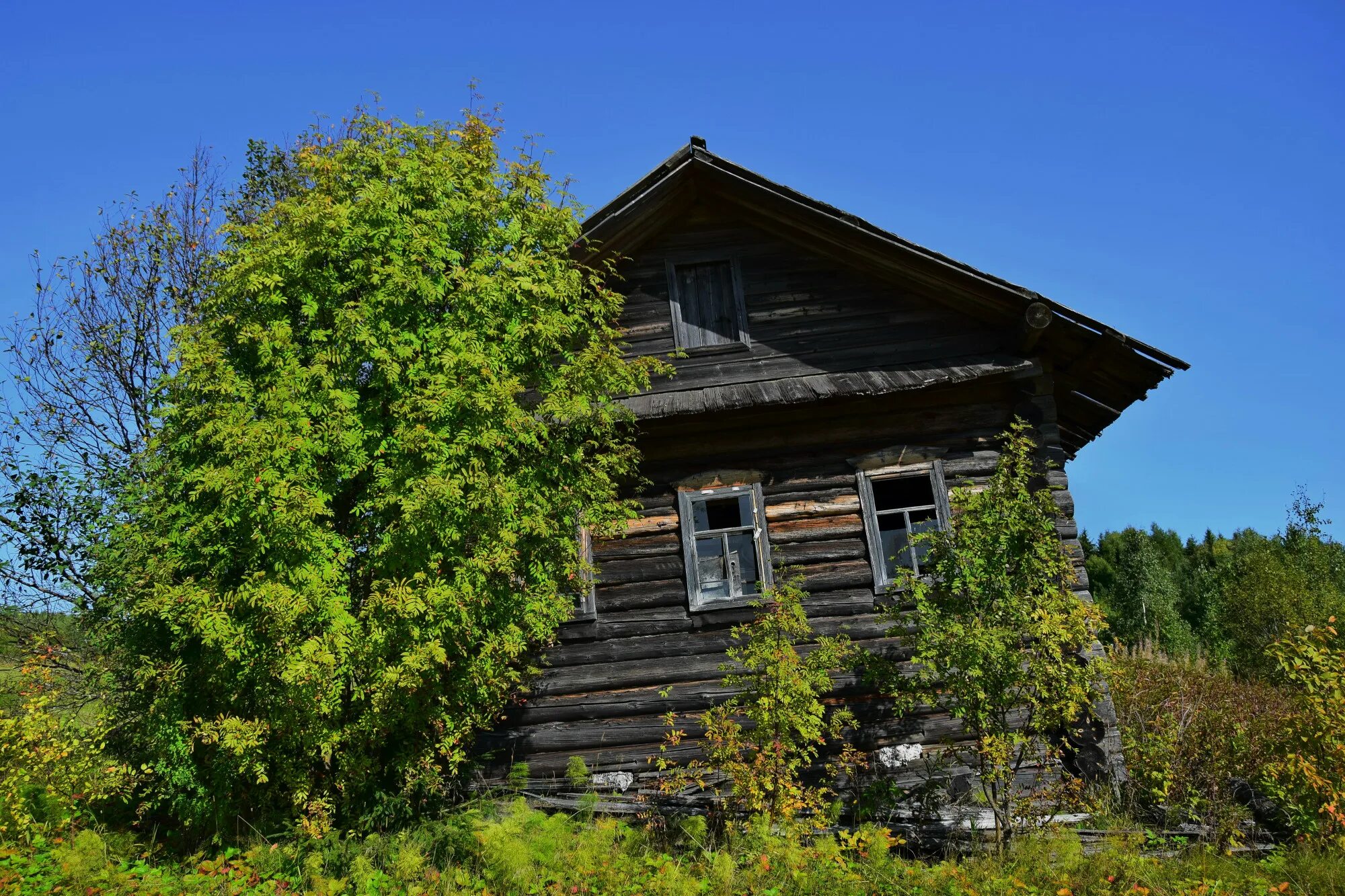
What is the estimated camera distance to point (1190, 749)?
10.2 metres

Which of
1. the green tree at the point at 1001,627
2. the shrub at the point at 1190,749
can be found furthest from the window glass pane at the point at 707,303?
the shrub at the point at 1190,749

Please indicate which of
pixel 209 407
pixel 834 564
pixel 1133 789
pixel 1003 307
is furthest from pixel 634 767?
pixel 1003 307

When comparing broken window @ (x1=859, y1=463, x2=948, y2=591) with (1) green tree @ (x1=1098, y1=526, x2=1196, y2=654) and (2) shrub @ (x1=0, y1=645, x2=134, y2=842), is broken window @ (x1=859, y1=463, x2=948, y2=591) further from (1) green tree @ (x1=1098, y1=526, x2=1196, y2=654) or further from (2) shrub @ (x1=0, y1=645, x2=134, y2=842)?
(1) green tree @ (x1=1098, y1=526, x2=1196, y2=654)

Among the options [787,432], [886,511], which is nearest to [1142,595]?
[886,511]

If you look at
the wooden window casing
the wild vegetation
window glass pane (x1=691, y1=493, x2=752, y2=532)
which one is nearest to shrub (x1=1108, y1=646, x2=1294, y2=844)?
the wild vegetation

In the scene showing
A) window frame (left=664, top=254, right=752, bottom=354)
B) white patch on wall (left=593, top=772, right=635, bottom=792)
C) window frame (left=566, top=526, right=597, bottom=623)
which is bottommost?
white patch on wall (left=593, top=772, right=635, bottom=792)

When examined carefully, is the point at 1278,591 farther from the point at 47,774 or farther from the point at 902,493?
the point at 47,774

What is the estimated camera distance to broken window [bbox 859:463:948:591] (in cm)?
1100

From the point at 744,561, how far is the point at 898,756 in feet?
9.39

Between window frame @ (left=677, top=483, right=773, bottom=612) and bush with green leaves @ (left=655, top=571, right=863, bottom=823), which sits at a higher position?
window frame @ (left=677, top=483, right=773, bottom=612)

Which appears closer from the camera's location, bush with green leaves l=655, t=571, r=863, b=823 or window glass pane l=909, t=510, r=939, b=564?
bush with green leaves l=655, t=571, r=863, b=823

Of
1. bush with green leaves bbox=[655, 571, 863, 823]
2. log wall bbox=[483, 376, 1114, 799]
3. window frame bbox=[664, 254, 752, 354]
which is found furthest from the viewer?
window frame bbox=[664, 254, 752, 354]

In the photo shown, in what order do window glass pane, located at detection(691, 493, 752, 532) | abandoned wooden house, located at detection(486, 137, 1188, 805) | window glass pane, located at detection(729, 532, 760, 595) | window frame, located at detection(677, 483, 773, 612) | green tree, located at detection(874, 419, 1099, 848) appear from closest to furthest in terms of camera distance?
green tree, located at detection(874, 419, 1099, 848), abandoned wooden house, located at detection(486, 137, 1188, 805), window frame, located at detection(677, 483, 773, 612), window glass pane, located at detection(729, 532, 760, 595), window glass pane, located at detection(691, 493, 752, 532)

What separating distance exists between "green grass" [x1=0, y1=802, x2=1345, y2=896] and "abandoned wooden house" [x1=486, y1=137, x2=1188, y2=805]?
86.6 inches
